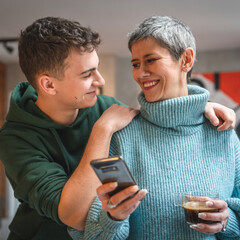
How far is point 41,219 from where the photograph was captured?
169 centimetres

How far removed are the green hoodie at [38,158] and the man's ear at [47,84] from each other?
106 millimetres

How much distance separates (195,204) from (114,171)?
1.19 ft

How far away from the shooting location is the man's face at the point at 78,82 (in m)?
1.59

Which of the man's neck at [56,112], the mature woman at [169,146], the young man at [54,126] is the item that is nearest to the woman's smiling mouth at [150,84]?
the mature woman at [169,146]

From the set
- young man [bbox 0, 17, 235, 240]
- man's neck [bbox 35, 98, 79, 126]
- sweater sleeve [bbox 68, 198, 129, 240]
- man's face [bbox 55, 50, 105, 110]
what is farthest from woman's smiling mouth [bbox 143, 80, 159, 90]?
sweater sleeve [bbox 68, 198, 129, 240]

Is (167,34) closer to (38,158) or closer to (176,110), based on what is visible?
(176,110)

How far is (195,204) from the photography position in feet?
4.25

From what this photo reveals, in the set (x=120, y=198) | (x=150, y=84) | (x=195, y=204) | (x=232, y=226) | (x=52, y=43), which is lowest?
(x=232, y=226)

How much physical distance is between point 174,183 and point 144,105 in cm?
33

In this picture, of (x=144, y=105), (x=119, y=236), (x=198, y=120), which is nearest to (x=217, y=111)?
A: (x=198, y=120)

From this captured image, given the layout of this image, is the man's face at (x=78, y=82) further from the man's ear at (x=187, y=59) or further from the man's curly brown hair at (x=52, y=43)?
the man's ear at (x=187, y=59)

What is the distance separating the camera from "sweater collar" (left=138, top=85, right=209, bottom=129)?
1.49 meters

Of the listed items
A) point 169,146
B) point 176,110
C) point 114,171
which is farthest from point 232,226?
point 114,171

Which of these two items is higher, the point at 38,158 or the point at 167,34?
the point at 167,34
